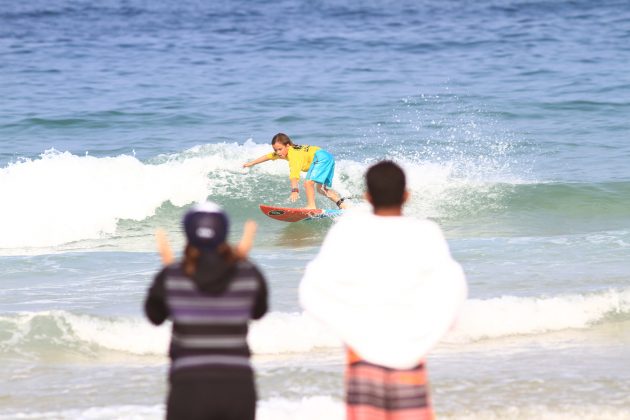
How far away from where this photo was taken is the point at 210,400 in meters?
3.82

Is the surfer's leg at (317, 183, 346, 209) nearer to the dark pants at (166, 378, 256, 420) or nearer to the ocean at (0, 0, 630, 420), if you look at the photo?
the ocean at (0, 0, 630, 420)

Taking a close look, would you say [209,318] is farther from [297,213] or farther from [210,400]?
[297,213]

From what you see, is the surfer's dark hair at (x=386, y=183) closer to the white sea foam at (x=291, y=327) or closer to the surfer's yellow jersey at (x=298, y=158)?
the white sea foam at (x=291, y=327)

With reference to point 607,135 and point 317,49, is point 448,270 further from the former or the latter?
point 317,49

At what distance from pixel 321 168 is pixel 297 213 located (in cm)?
67

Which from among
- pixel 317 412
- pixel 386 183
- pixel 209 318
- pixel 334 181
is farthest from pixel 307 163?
pixel 209 318

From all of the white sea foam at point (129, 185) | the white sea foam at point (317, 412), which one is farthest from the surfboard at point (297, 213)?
the white sea foam at point (317, 412)

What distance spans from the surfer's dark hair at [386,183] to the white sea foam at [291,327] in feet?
13.8

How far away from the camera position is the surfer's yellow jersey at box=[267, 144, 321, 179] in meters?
14.1

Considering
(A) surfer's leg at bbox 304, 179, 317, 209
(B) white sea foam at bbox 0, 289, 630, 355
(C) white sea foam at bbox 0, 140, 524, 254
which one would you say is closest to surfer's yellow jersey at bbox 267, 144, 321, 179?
(A) surfer's leg at bbox 304, 179, 317, 209

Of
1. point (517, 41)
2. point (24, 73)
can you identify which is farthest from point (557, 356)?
point (517, 41)

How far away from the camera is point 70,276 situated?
10.8 metres

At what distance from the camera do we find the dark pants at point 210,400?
382cm

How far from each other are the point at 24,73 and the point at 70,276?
731 inches
